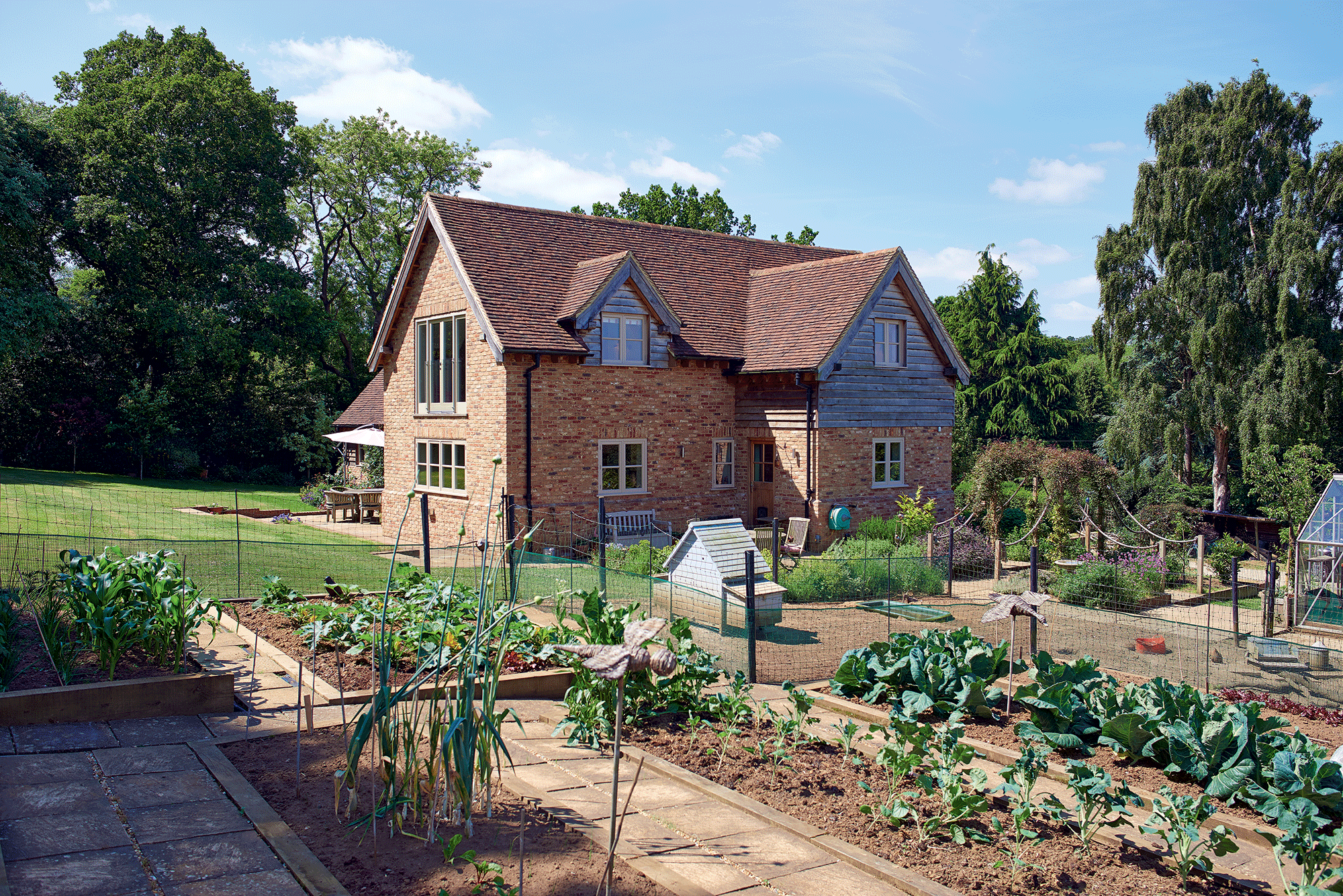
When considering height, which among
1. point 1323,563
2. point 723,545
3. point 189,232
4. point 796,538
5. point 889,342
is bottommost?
point 796,538

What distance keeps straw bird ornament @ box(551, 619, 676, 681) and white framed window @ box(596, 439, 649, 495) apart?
15.8 m

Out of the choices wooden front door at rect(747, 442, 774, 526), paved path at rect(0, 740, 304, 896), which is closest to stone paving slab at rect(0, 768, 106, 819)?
paved path at rect(0, 740, 304, 896)

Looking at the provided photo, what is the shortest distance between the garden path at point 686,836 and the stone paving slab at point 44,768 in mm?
2745

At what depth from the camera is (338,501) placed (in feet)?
86.9

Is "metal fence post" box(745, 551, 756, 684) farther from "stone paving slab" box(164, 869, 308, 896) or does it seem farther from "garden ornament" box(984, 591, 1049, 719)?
"stone paving slab" box(164, 869, 308, 896)

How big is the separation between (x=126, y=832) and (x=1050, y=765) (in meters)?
6.20

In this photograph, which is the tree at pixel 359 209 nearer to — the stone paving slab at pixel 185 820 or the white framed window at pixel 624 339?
the white framed window at pixel 624 339

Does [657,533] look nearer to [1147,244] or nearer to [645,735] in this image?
[645,735]

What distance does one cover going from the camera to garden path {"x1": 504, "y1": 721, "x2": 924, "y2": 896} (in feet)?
15.2

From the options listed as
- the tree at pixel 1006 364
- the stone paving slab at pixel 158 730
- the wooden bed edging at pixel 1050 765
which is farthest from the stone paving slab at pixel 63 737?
the tree at pixel 1006 364

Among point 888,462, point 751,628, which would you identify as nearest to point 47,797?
point 751,628

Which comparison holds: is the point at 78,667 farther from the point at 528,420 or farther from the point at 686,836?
the point at 528,420

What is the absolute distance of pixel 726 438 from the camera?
22734 mm

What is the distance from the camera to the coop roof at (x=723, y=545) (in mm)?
12742
